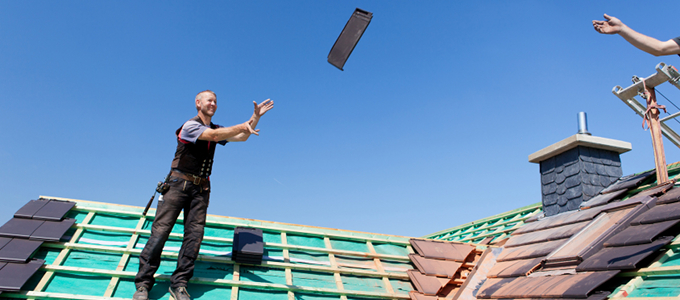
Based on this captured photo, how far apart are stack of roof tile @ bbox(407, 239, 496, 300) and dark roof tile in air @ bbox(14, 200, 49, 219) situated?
170 inches

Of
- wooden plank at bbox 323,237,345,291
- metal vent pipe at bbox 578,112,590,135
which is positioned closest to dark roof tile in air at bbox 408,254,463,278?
wooden plank at bbox 323,237,345,291

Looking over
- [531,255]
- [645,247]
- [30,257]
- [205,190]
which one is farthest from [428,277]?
[30,257]

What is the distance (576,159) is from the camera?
20.4 ft

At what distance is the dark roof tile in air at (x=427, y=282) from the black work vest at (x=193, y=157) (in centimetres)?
265

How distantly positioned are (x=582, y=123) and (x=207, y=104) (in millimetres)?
5518

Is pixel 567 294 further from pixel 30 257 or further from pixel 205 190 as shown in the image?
pixel 30 257

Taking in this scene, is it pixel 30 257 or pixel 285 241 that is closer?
pixel 30 257

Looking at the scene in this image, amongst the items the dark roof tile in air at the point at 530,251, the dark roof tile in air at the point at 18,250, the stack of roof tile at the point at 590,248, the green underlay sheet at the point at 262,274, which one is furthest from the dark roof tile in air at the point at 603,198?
the dark roof tile in air at the point at 18,250

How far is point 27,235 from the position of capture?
14.8ft

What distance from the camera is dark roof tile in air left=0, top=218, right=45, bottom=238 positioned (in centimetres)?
448

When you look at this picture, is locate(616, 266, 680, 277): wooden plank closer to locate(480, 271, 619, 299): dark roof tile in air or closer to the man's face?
locate(480, 271, 619, 299): dark roof tile in air

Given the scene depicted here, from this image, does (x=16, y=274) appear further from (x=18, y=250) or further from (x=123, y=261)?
(x=123, y=261)

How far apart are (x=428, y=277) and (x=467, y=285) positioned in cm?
46

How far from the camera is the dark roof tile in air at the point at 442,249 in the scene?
5.60 metres
